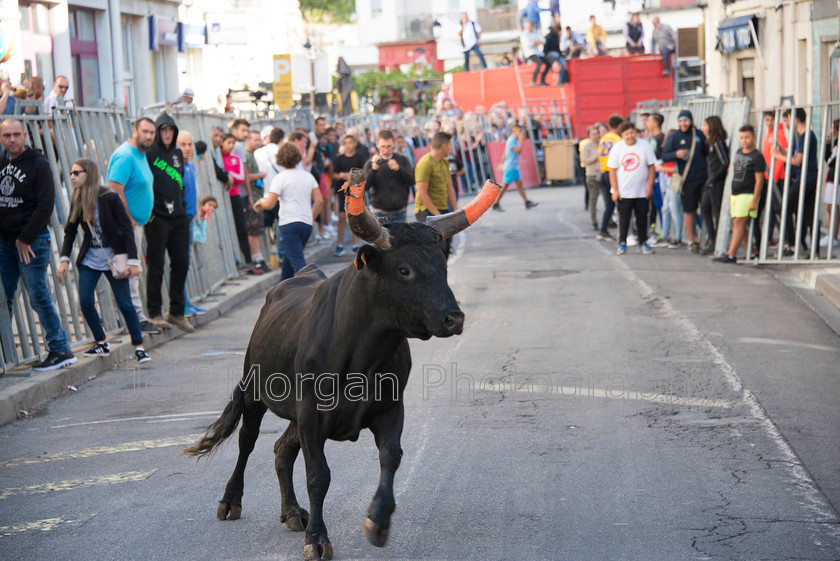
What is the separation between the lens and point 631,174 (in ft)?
56.3

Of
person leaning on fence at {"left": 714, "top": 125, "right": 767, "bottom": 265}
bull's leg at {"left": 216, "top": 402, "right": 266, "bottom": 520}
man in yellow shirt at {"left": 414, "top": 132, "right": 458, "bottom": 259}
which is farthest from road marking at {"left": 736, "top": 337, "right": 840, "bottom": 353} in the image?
bull's leg at {"left": 216, "top": 402, "right": 266, "bottom": 520}

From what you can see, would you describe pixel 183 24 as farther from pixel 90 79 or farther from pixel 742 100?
pixel 742 100

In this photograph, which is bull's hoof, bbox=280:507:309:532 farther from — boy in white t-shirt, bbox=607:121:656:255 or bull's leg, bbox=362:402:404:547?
boy in white t-shirt, bbox=607:121:656:255

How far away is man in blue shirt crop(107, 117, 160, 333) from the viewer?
10867mm

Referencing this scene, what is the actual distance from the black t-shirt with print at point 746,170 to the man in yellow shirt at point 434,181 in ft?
14.5

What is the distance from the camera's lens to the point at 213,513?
19.5ft

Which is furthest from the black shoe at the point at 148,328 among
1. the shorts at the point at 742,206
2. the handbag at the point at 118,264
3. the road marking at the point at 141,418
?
the shorts at the point at 742,206

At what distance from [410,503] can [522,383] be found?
10.3 ft

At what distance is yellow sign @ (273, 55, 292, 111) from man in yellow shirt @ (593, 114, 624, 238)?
10.3 meters

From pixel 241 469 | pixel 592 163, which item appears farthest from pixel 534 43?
pixel 241 469

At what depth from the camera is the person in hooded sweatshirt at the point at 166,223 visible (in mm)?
Result: 11695

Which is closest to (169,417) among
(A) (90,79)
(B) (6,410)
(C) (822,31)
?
(B) (6,410)

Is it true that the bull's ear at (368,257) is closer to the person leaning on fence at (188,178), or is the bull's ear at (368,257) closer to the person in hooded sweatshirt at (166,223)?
the person in hooded sweatshirt at (166,223)

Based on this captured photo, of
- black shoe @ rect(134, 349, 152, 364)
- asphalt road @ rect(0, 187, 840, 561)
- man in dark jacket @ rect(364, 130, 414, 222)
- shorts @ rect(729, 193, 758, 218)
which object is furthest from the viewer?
shorts @ rect(729, 193, 758, 218)
